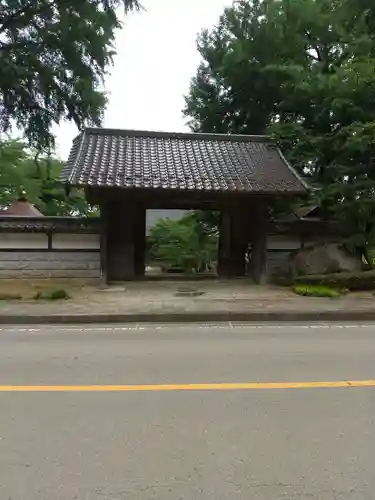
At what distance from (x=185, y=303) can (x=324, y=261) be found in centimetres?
467

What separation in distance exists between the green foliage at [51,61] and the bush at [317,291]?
37.1ft

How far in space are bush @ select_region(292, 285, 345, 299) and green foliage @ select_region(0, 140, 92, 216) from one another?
14.8 meters

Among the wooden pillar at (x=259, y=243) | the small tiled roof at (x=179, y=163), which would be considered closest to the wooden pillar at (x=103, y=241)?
the small tiled roof at (x=179, y=163)

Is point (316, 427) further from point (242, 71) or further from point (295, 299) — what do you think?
point (242, 71)

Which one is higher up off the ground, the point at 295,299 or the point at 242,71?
the point at 242,71

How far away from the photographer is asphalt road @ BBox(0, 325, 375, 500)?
3.06 meters

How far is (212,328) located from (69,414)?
4.57 metres

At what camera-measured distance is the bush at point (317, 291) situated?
1166 centimetres

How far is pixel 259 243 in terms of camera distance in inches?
575

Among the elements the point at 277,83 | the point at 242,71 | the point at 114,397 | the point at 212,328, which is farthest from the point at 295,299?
the point at 242,71

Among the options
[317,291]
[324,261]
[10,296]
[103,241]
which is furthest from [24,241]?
[324,261]

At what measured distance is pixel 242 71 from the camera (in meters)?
22.4

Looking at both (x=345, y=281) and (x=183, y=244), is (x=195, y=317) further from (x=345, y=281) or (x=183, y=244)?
(x=183, y=244)

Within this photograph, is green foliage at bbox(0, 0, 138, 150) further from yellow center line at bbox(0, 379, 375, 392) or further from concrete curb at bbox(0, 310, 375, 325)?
yellow center line at bbox(0, 379, 375, 392)
